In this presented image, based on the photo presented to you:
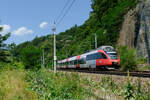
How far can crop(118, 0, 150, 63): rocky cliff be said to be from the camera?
29891 mm

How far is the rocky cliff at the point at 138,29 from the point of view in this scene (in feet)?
98.1

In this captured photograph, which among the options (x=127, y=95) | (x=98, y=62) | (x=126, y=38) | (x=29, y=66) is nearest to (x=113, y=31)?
(x=126, y=38)

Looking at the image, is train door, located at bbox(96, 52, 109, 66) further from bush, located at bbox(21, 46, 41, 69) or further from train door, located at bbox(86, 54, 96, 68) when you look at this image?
bush, located at bbox(21, 46, 41, 69)

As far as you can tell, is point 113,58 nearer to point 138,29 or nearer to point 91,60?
point 91,60

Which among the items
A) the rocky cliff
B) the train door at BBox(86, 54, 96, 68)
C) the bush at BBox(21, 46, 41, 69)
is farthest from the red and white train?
the rocky cliff

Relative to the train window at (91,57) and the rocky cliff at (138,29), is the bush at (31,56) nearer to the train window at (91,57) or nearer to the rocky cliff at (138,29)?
the train window at (91,57)

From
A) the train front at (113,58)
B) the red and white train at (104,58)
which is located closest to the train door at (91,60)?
the red and white train at (104,58)

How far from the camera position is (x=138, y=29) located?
3488cm

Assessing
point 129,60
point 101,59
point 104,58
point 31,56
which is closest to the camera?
point 31,56

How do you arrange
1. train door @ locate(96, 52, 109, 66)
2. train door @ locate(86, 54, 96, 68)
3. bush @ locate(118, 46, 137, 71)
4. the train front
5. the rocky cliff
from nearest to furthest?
1. the train front
2. train door @ locate(96, 52, 109, 66)
3. bush @ locate(118, 46, 137, 71)
4. train door @ locate(86, 54, 96, 68)
5. the rocky cliff

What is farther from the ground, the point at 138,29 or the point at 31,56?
the point at 138,29

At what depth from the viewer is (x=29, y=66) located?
21.0 metres

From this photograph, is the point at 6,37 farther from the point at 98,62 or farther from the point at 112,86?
the point at 112,86

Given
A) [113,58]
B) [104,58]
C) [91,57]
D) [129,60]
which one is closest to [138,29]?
[129,60]
